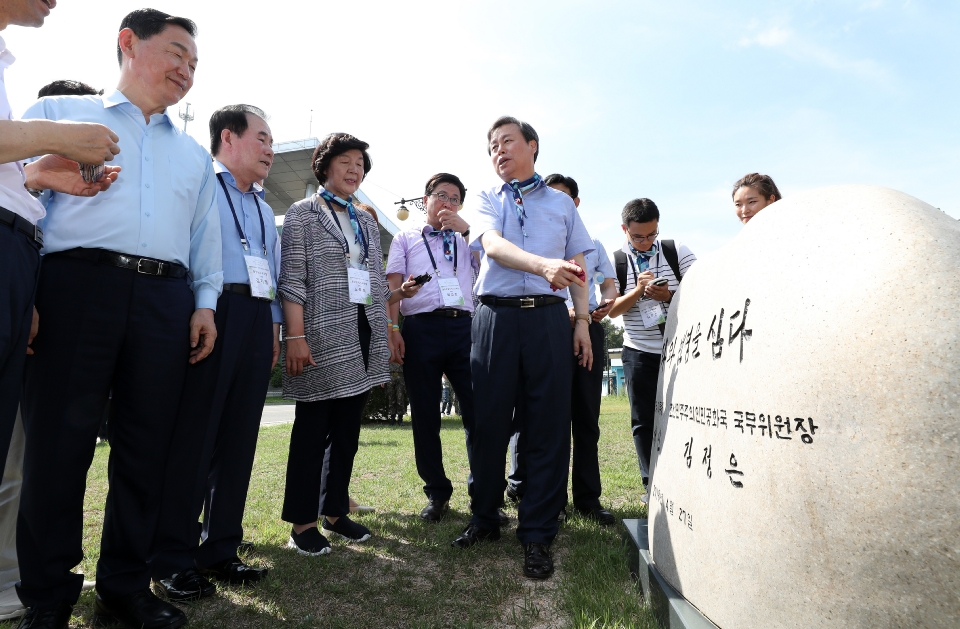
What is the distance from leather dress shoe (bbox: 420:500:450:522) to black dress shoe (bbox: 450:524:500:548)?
2.31ft

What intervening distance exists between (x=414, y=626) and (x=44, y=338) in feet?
5.76

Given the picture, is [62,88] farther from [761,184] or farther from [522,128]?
[761,184]

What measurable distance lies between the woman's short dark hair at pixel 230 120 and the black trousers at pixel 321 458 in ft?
5.03

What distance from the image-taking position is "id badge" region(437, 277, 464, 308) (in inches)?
169

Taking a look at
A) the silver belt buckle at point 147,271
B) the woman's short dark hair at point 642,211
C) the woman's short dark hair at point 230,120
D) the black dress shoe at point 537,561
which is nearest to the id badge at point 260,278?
the silver belt buckle at point 147,271

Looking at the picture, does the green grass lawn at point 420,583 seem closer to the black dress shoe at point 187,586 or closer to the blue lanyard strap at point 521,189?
the black dress shoe at point 187,586

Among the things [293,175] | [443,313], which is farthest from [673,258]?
[293,175]

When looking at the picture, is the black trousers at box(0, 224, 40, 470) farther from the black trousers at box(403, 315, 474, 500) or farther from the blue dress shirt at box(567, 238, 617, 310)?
the blue dress shirt at box(567, 238, 617, 310)

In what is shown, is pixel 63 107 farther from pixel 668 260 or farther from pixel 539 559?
pixel 668 260

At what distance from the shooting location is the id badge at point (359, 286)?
3527mm

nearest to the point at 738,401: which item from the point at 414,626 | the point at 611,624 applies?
the point at 611,624

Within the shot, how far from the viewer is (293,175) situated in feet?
92.6

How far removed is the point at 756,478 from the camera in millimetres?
1695

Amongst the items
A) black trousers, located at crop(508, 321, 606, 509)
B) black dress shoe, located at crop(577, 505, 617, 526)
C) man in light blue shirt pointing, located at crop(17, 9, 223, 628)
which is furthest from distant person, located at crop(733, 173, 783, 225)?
man in light blue shirt pointing, located at crop(17, 9, 223, 628)
